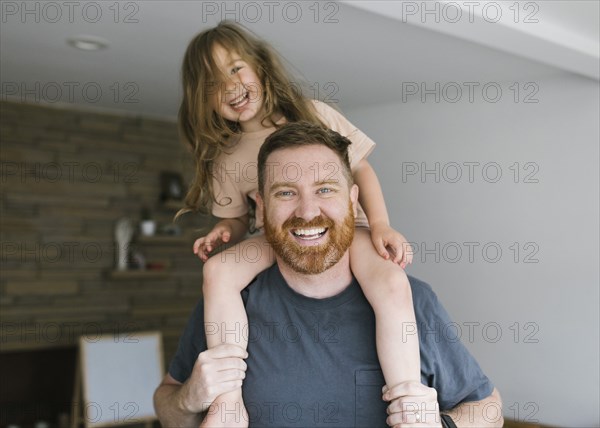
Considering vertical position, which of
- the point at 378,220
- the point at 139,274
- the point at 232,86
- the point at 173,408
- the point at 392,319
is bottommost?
the point at 173,408

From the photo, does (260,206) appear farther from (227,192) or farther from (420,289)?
(420,289)

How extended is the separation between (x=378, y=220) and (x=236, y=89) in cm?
55

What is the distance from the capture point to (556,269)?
331 centimetres

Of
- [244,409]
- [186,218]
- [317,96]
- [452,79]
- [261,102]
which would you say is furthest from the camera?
[186,218]

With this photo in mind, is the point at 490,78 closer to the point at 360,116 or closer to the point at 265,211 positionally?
the point at 360,116

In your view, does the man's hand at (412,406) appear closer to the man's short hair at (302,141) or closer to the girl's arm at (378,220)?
the girl's arm at (378,220)

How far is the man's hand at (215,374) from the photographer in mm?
1859

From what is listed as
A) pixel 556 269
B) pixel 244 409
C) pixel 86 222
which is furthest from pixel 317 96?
pixel 244 409

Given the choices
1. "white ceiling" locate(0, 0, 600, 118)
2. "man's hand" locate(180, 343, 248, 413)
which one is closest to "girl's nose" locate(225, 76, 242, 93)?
"white ceiling" locate(0, 0, 600, 118)

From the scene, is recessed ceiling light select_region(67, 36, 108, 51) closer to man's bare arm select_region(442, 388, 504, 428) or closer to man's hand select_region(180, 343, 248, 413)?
man's hand select_region(180, 343, 248, 413)

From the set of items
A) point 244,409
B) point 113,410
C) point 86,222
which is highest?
point 86,222

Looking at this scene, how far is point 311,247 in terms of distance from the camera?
6.16 ft

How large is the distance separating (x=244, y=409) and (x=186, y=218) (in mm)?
3277

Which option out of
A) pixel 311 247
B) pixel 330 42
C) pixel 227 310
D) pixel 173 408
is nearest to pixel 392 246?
pixel 311 247
